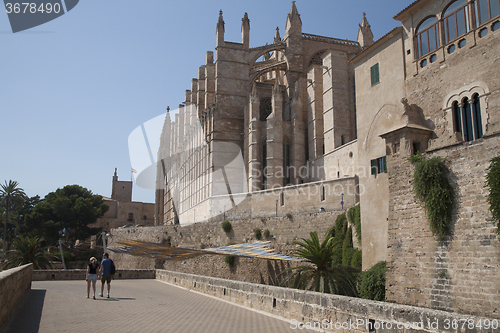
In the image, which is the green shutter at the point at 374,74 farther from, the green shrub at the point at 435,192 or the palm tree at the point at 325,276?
the palm tree at the point at 325,276

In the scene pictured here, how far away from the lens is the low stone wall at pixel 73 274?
56.3 ft

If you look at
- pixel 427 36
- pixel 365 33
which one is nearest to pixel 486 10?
pixel 427 36

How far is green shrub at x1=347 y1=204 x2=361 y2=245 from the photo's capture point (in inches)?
622

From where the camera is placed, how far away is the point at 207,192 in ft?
115

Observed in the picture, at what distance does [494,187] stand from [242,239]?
17.2 meters

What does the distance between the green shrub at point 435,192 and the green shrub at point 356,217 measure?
5830 mm

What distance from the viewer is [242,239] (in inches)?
952

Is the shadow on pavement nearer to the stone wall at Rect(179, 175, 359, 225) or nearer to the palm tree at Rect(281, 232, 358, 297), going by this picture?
the palm tree at Rect(281, 232, 358, 297)

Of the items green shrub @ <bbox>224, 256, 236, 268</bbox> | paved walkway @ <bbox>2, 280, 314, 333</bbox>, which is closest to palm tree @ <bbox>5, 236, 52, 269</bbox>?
green shrub @ <bbox>224, 256, 236, 268</bbox>

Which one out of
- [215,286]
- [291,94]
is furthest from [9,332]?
A: [291,94]

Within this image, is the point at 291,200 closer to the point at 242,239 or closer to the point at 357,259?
the point at 242,239

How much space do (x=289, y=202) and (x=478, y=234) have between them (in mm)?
14677

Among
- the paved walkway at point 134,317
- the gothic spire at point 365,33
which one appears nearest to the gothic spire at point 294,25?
the gothic spire at point 365,33

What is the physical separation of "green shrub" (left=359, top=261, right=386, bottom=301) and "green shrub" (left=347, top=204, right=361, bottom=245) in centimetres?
310
